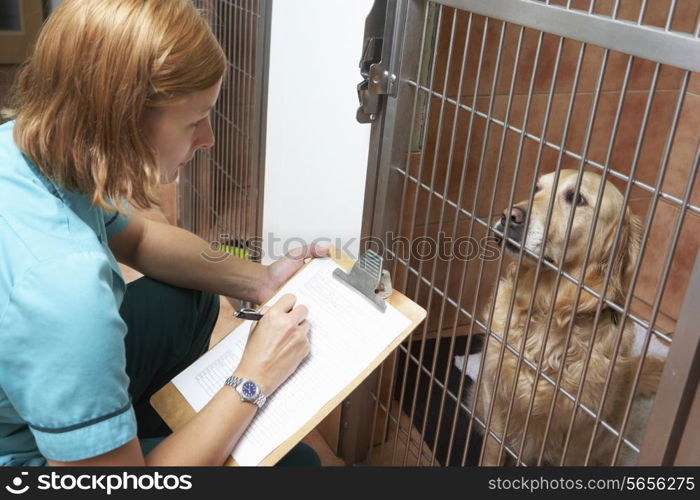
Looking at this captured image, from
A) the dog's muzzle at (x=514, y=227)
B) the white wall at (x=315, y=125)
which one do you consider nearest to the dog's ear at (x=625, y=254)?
the dog's muzzle at (x=514, y=227)

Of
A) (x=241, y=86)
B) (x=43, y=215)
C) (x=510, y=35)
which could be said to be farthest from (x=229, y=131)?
(x=43, y=215)

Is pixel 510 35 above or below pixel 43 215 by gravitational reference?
above

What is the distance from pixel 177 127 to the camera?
0.87m

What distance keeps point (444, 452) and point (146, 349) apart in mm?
763

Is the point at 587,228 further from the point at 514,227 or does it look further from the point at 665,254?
the point at 665,254

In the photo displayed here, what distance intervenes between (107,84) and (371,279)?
0.46 metres

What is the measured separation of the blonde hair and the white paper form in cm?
32

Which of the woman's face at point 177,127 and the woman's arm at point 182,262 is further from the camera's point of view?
the woman's arm at point 182,262

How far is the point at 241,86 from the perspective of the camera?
1.84 m

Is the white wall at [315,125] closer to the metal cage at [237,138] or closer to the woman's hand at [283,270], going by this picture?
the metal cage at [237,138]

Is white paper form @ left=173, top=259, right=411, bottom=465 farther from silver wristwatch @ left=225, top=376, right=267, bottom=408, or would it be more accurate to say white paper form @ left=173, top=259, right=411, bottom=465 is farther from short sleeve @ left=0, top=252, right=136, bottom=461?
short sleeve @ left=0, top=252, right=136, bottom=461

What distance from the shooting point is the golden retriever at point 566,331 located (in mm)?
1209

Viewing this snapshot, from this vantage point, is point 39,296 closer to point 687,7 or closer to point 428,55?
point 428,55

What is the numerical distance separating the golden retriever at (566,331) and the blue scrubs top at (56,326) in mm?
607
